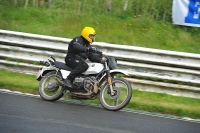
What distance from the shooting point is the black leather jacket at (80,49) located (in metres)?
9.70

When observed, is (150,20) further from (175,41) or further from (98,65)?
(98,65)

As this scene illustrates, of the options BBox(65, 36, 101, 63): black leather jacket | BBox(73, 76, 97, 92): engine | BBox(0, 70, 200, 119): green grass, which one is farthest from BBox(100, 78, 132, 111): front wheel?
BBox(65, 36, 101, 63): black leather jacket

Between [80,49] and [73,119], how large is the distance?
197 cm

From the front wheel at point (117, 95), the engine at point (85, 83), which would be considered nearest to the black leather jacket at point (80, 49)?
the engine at point (85, 83)

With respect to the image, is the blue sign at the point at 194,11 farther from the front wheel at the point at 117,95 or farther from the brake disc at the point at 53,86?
the brake disc at the point at 53,86

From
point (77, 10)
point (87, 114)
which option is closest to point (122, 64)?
point (87, 114)

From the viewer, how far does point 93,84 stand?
9.69 meters

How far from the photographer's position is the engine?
970 cm

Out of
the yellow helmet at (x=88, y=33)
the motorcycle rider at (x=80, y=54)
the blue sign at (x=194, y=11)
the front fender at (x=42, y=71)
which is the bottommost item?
the front fender at (x=42, y=71)

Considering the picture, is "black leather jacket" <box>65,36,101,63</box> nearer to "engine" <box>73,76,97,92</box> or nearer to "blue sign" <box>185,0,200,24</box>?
"engine" <box>73,76,97,92</box>

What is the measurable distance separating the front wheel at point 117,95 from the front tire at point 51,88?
1.09 meters

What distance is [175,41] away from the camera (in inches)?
516

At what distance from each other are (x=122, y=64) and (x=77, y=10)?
4156 millimetres

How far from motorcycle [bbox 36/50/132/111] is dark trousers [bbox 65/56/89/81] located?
92 millimetres
